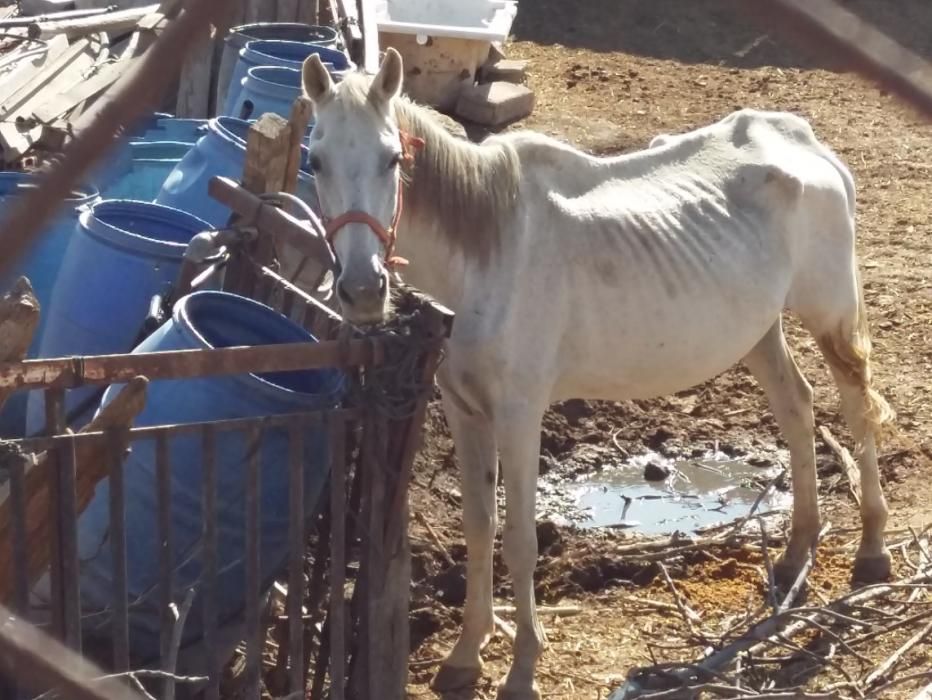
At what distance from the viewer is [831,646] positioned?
4059 mm

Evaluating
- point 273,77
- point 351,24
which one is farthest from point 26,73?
point 273,77

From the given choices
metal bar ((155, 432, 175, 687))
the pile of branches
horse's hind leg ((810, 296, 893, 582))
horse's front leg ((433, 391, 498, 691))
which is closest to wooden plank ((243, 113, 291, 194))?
horse's front leg ((433, 391, 498, 691))

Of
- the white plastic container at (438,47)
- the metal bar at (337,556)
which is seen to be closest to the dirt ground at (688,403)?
the white plastic container at (438,47)

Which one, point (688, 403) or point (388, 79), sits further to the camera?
point (688, 403)

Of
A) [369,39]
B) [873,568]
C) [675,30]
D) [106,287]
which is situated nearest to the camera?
[106,287]

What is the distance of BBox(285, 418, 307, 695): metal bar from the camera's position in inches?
116

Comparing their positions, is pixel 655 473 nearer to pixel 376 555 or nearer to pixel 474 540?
pixel 474 540

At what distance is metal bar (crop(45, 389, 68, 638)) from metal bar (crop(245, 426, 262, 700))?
1.23 ft

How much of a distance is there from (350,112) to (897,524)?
294 centimetres

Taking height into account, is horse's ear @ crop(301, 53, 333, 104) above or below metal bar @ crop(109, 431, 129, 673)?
above

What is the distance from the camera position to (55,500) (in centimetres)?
275

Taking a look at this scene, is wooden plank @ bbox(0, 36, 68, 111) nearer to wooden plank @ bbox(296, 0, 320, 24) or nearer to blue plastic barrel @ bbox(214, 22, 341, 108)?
blue plastic barrel @ bbox(214, 22, 341, 108)

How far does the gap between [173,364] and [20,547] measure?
466 millimetres

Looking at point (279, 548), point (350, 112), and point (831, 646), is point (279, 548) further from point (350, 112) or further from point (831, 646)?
point (831, 646)
